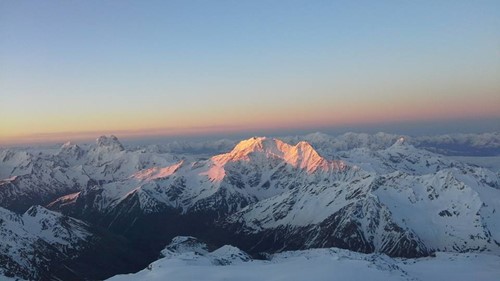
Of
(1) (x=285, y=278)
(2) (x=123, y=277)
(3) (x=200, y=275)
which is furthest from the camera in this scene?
(2) (x=123, y=277)

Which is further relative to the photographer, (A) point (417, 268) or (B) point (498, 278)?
(A) point (417, 268)

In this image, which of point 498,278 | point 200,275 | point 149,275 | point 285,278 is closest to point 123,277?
point 149,275

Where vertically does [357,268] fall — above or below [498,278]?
above

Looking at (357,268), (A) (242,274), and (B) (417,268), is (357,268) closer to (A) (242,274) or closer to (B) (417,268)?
(A) (242,274)

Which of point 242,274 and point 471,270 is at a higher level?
point 242,274

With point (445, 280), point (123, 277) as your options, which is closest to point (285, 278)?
point (123, 277)

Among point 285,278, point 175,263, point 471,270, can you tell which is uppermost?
point 285,278

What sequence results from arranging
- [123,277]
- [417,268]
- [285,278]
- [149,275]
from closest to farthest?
[285,278] → [149,275] → [123,277] → [417,268]

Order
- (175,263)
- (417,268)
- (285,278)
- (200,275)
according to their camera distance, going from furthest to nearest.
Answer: (417,268)
(175,263)
(200,275)
(285,278)

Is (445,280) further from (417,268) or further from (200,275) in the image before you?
(200,275)
